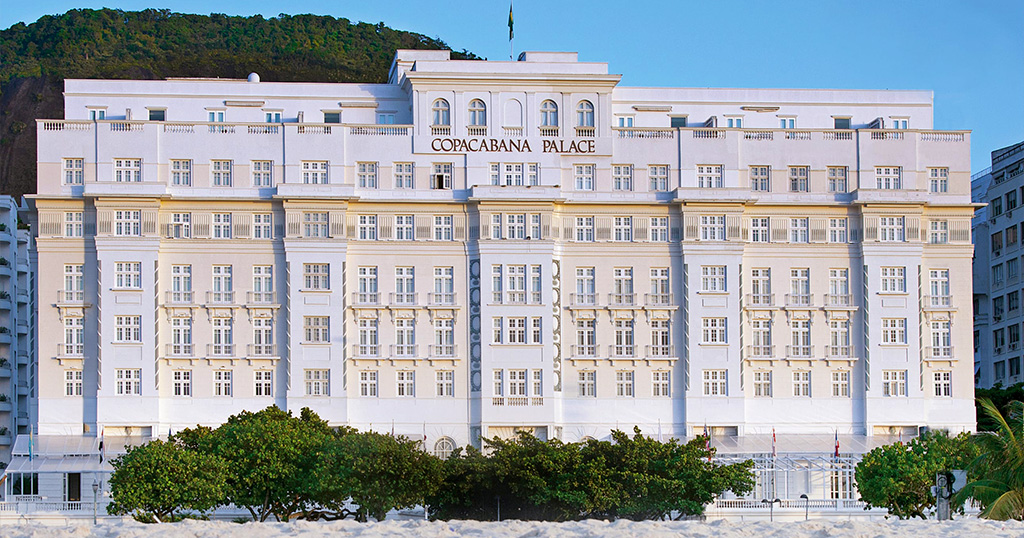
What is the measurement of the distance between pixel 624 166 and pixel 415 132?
456 inches

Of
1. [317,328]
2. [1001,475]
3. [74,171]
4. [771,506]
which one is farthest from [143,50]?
[1001,475]

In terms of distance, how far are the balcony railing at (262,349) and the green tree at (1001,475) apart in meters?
44.8

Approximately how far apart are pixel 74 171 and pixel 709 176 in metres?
34.3

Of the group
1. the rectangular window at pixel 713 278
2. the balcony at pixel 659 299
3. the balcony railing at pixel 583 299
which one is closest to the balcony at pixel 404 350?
the balcony railing at pixel 583 299

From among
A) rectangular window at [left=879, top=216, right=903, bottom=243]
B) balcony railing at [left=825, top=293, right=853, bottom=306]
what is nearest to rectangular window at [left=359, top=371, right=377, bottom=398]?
balcony railing at [left=825, top=293, right=853, bottom=306]

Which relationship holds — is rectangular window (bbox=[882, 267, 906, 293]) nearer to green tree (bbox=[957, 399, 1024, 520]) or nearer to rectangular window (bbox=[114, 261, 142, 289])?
green tree (bbox=[957, 399, 1024, 520])

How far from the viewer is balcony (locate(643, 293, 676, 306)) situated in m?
85.0

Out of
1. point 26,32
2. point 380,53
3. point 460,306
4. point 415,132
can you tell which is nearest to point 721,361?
point 460,306

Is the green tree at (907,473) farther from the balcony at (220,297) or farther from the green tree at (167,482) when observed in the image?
the balcony at (220,297)

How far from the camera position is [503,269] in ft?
275

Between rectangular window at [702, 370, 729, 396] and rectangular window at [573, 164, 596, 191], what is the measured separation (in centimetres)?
1193

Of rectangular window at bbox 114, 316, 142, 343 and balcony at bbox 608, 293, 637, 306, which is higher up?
balcony at bbox 608, 293, 637, 306

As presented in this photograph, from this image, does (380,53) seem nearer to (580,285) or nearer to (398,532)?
(580,285)

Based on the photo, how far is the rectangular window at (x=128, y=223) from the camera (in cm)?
8250
